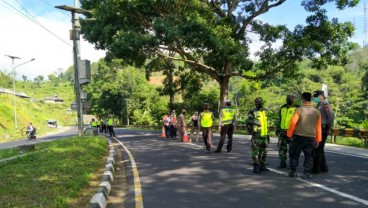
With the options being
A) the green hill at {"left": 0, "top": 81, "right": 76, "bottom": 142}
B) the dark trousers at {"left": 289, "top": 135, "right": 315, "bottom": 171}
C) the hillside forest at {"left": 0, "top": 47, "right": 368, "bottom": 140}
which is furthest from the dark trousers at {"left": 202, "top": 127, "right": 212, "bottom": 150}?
the green hill at {"left": 0, "top": 81, "right": 76, "bottom": 142}

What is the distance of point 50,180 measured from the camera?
8.45m

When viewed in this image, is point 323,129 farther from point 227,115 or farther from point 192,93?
point 192,93

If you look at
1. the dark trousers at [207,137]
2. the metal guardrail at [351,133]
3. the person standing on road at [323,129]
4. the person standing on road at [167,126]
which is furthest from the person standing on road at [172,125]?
the person standing on road at [323,129]

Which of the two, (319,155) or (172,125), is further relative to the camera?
(172,125)

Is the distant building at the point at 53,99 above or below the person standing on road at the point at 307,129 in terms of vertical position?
above

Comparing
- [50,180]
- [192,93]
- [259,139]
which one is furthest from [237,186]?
[192,93]

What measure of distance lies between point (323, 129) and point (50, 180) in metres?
6.13

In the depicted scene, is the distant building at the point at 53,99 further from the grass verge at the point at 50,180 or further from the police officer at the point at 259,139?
the police officer at the point at 259,139

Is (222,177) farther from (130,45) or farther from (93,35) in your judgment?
(93,35)

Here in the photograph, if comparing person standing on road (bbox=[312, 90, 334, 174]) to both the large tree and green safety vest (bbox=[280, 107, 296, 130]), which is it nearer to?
green safety vest (bbox=[280, 107, 296, 130])

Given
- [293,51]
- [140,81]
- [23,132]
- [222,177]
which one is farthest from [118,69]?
[222,177]

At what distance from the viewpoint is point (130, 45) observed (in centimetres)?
2227

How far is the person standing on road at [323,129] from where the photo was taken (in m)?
8.78

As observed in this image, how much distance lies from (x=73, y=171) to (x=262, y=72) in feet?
70.1
